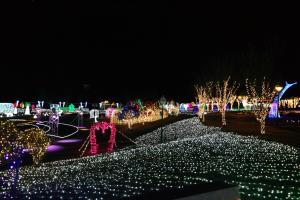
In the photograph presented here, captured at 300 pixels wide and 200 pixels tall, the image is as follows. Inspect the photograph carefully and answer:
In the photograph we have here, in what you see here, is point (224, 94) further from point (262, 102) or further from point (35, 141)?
point (35, 141)

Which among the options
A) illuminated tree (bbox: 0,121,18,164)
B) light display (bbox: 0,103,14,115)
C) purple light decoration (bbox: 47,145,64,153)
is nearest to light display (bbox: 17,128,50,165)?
illuminated tree (bbox: 0,121,18,164)

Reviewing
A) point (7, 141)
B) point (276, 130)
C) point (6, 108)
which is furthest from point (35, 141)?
point (6, 108)

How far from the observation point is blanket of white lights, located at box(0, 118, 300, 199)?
25.8 ft

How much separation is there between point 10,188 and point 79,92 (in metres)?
73.7

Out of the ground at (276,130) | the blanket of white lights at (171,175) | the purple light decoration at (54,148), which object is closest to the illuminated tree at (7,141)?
the blanket of white lights at (171,175)

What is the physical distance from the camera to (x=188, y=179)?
9.16m

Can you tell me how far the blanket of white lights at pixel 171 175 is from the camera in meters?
7.86

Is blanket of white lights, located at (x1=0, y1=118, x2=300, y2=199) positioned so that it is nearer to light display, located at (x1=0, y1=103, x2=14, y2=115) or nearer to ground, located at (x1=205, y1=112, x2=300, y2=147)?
ground, located at (x1=205, y1=112, x2=300, y2=147)

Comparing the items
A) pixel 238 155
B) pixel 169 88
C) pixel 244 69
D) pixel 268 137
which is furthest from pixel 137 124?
pixel 169 88

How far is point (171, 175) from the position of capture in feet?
32.1

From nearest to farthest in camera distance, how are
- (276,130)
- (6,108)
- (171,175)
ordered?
(171,175)
(276,130)
(6,108)

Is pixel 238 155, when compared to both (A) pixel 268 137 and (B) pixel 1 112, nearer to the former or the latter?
(A) pixel 268 137

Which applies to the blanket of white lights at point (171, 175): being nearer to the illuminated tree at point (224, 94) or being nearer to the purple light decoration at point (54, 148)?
the purple light decoration at point (54, 148)

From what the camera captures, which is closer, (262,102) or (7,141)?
(7,141)
